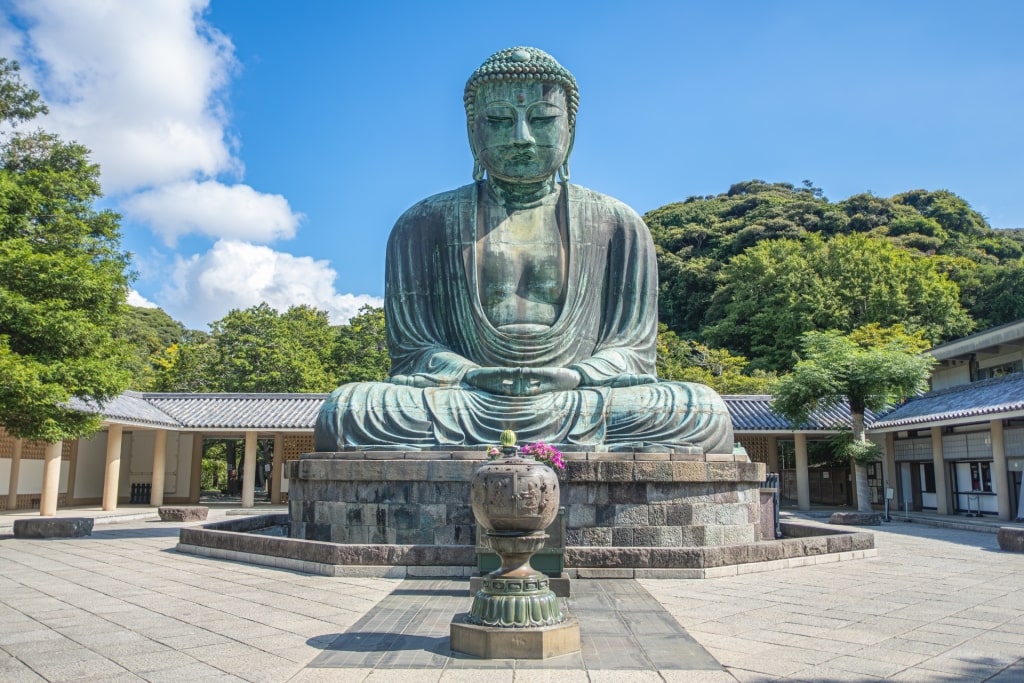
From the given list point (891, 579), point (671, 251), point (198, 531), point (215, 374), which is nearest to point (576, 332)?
point (891, 579)

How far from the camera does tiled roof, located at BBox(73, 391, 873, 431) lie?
2366 centimetres

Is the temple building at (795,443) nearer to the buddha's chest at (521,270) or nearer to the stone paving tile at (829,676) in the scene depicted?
the buddha's chest at (521,270)

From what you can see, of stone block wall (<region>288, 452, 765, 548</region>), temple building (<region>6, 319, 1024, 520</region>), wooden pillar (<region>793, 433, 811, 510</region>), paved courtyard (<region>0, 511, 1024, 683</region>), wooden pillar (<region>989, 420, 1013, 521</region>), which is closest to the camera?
paved courtyard (<region>0, 511, 1024, 683</region>)

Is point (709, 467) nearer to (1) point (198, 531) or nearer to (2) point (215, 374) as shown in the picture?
(1) point (198, 531)

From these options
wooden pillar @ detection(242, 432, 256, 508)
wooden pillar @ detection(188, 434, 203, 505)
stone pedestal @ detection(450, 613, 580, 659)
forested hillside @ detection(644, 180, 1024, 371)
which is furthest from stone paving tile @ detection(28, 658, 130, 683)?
forested hillside @ detection(644, 180, 1024, 371)

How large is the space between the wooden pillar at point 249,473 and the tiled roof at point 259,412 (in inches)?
25.5

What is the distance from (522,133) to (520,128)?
90 millimetres

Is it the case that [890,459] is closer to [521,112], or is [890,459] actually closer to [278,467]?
[278,467]

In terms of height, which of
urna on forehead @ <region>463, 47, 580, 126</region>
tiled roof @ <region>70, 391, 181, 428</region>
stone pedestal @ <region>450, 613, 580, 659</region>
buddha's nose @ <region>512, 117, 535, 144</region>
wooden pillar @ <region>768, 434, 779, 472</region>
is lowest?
stone pedestal @ <region>450, 613, 580, 659</region>

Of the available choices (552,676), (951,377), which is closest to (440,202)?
(552,676)

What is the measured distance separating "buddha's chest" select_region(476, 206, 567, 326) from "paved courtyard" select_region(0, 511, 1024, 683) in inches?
166

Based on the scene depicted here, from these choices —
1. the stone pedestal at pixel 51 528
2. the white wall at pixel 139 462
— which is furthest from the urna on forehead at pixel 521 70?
the white wall at pixel 139 462

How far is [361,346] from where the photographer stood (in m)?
30.9

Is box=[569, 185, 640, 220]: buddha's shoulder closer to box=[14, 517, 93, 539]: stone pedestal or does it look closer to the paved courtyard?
the paved courtyard
